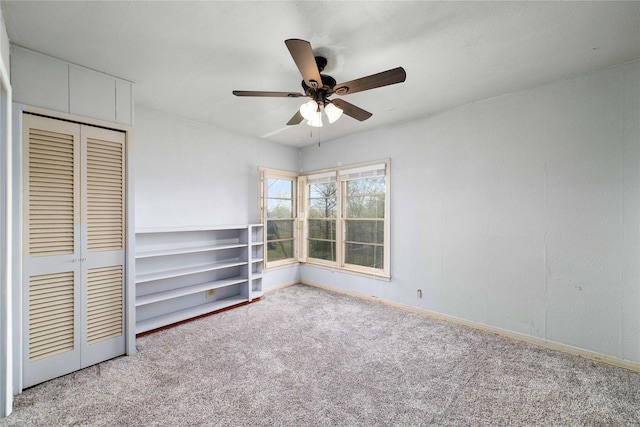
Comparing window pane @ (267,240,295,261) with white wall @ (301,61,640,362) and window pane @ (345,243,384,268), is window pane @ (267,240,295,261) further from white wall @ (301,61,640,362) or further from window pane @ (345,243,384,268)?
white wall @ (301,61,640,362)

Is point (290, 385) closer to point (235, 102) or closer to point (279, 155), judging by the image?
point (235, 102)

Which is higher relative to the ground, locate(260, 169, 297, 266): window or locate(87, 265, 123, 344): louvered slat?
locate(260, 169, 297, 266): window

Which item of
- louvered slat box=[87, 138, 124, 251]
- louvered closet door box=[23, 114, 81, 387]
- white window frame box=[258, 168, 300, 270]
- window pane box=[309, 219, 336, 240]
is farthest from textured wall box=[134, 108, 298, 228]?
window pane box=[309, 219, 336, 240]

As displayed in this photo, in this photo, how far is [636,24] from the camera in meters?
1.91

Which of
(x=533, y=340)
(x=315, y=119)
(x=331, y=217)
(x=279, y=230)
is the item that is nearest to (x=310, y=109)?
(x=315, y=119)

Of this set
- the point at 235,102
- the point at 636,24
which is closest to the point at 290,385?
the point at 235,102

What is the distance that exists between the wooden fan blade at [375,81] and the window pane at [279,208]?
3012 millimetres

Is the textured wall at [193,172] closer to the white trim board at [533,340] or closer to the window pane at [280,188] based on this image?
the window pane at [280,188]

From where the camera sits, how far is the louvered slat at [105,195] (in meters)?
2.50

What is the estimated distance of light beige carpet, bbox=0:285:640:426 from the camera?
1.86 meters

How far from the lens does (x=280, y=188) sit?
5098 millimetres

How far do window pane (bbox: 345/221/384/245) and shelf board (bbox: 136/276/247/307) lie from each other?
1.86 m

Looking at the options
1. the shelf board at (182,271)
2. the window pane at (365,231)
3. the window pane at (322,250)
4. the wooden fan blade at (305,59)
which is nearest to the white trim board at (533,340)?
the window pane at (365,231)

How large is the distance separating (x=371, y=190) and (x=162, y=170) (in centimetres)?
298
